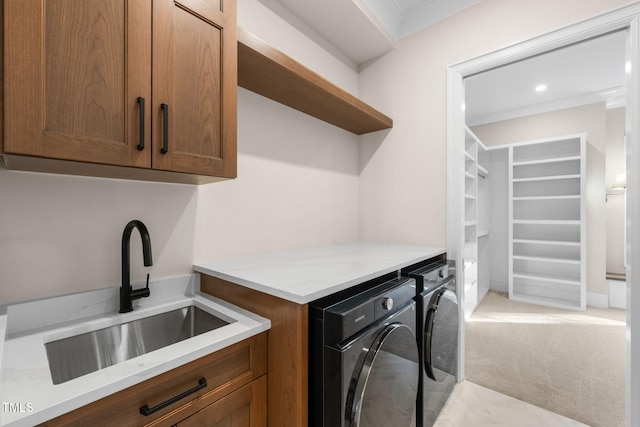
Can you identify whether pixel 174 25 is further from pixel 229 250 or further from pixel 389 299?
pixel 389 299

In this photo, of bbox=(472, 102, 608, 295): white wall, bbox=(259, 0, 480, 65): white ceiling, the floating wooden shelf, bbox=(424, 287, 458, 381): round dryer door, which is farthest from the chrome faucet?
bbox=(472, 102, 608, 295): white wall

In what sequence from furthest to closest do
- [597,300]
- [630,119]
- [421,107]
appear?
[597,300]
[421,107]
[630,119]

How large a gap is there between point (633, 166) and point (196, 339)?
2148 mm

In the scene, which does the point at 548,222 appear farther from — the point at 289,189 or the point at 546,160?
the point at 289,189

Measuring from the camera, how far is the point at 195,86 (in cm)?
104

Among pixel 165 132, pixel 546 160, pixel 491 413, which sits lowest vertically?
pixel 491 413

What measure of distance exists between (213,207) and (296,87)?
851 mm

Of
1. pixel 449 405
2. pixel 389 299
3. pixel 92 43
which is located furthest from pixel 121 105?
pixel 449 405

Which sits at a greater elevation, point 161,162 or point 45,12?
point 45,12

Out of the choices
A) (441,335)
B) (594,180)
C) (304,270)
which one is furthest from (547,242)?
(304,270)

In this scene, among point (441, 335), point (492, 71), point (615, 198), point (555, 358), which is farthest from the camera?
point (615, 198)

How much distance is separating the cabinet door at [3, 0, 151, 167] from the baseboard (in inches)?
200

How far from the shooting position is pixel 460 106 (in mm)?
1973

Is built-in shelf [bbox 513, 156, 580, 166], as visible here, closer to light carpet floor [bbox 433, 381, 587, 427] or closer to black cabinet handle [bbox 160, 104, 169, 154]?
light carpet floor [bbox 433, 381, 587, 427]
